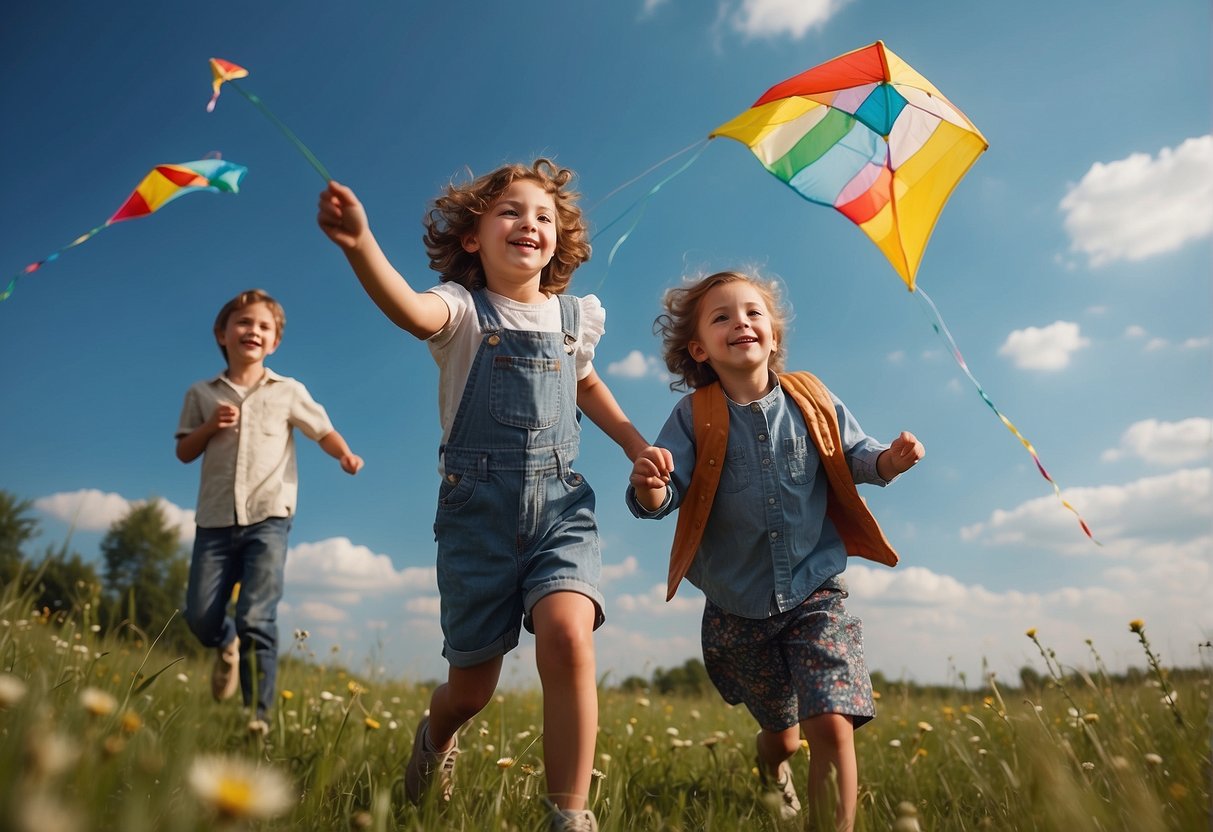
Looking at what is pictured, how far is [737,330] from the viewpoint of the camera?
3.68m

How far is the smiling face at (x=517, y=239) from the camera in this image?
134 inches

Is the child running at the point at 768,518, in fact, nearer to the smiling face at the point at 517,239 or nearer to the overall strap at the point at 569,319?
the overall strap at the point at 569,319

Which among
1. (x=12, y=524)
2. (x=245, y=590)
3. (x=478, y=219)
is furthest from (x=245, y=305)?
(x=12, y=524)

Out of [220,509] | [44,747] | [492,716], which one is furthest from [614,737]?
[44,747]

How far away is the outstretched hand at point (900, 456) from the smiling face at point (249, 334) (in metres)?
3.77

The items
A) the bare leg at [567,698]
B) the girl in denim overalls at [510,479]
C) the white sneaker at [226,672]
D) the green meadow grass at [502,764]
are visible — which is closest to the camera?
the green meadow grass at [502,764]

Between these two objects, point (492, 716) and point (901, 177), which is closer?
point (901, 177)

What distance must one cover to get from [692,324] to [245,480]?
2.82m

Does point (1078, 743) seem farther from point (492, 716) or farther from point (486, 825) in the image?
point (492, 716)

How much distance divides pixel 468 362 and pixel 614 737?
2258mm

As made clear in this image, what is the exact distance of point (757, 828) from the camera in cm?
292

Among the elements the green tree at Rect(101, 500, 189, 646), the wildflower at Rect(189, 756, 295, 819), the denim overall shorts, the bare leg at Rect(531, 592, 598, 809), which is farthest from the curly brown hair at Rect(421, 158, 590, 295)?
the green tree at Rect(101, 500, 189, 646)

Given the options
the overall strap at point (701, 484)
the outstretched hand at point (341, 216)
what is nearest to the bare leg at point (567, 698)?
the overall strap at point (701, 484)

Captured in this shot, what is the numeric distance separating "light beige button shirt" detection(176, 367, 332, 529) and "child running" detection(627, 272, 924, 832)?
8.68ft
